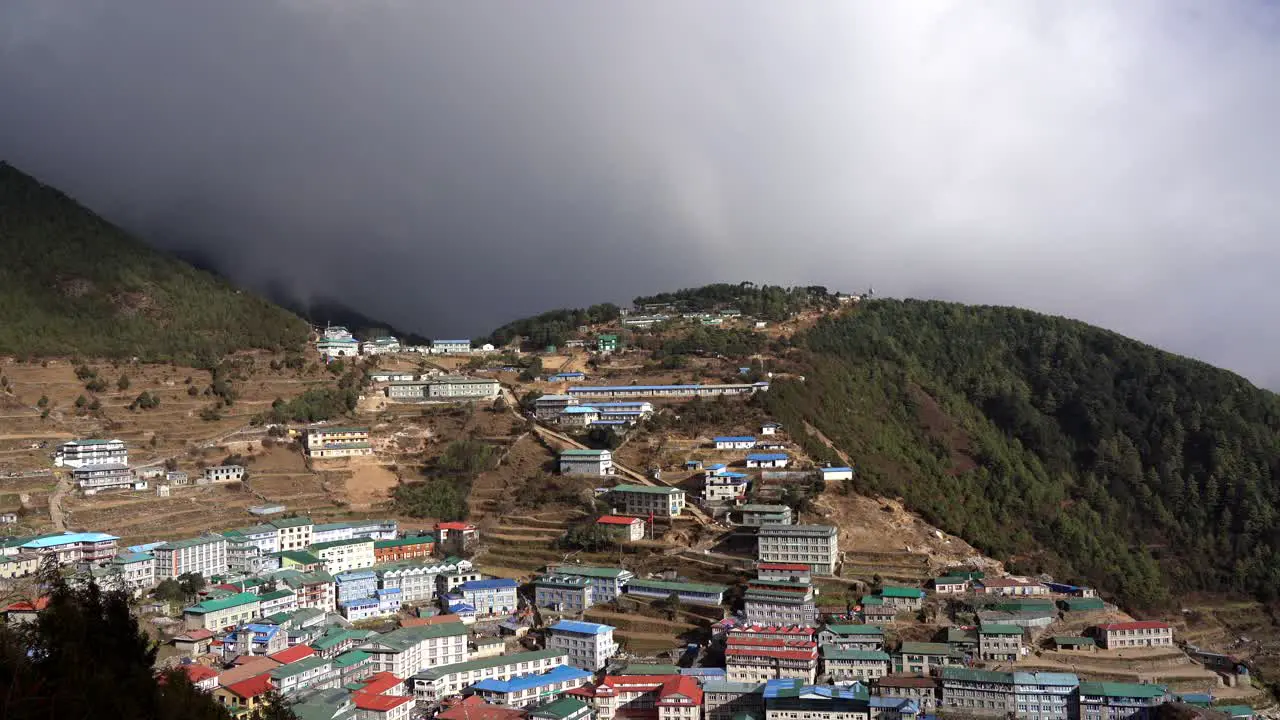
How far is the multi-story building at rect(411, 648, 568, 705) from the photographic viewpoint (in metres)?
26.4

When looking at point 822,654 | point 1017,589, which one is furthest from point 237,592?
point 1017,589

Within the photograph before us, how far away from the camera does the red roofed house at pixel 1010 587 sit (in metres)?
31.9

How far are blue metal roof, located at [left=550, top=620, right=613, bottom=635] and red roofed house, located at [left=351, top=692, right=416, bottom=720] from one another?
6207mm

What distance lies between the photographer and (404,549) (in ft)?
121

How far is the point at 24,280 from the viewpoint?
48844 mm

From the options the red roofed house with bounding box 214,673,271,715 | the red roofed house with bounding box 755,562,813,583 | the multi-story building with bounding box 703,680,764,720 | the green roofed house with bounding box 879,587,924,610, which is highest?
the red roofed house with bounding box 755,562,813,583

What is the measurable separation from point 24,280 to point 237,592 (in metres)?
→ 28.9

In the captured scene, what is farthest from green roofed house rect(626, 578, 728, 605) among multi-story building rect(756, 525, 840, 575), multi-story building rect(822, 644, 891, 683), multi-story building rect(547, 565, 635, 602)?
multi-story building rect(822, 644, 891, 683)

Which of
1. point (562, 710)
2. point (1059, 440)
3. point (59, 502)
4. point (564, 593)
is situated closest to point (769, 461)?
point (564, 593)

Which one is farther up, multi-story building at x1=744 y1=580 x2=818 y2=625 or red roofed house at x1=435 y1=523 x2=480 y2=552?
red roofed house at x1=435 y1=523 x2=480 y2=552

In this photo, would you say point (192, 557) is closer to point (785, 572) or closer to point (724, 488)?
point (724, 488)

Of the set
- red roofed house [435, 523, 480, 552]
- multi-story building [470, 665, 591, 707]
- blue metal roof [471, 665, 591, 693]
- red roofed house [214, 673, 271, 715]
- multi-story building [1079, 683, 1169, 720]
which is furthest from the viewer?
red roofed house [435, 523, 480, 552]

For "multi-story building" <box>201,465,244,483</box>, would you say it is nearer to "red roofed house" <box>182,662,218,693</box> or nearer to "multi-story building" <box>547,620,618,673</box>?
"red roofed house" <box>182,662,218,693</box>

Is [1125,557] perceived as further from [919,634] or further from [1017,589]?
[919,634]
